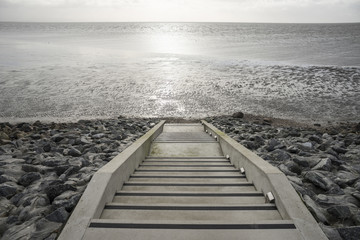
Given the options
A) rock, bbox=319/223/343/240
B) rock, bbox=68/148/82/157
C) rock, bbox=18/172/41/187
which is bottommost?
rock, bbox=68/148/82/157

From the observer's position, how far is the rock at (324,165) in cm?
459

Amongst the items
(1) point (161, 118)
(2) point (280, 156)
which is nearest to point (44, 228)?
(2) point (280, 156)

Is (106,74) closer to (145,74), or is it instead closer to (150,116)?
(145,74)

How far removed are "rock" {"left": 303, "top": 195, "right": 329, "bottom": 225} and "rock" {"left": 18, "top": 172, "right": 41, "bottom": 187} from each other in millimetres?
3993

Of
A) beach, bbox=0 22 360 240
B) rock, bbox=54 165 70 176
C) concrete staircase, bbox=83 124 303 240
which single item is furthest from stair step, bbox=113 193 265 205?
rock, bbox=54 165 70 176

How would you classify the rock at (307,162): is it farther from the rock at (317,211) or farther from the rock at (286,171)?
the rock at (317,211)

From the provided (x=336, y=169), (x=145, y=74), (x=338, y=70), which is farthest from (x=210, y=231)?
(x=338, y=70)

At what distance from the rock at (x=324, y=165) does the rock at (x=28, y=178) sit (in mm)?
4816

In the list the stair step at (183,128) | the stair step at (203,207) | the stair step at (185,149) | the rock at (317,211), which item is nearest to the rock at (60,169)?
the stair step at (203,207)

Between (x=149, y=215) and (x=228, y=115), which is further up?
(x=149, y=215)

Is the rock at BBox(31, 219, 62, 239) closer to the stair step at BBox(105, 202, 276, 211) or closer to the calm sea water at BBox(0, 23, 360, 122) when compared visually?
the stair step at BBox(105, 202, 276, 211)

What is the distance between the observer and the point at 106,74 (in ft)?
75.6

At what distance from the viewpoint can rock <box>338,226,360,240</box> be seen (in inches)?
91.8

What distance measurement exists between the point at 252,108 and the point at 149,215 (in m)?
13.3
